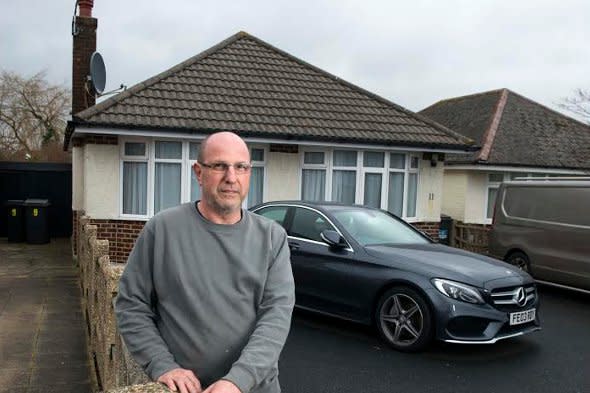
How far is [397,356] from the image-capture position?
569 centimetres

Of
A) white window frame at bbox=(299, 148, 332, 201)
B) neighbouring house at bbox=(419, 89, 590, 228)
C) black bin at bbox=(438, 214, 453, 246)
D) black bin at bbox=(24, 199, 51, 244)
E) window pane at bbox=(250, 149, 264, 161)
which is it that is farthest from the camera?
neighbouring house at bbox=(419, 89, 590, 228)

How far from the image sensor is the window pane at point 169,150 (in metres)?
11.2

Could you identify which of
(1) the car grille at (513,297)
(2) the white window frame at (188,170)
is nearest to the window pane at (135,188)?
(2) the white window frame at (188,170)

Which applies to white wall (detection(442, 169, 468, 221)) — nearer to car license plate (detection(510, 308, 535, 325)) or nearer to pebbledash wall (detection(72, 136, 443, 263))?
pebbledash wall (detection(72, 136, 443, 263))

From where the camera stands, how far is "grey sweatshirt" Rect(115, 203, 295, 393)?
6.90 feet

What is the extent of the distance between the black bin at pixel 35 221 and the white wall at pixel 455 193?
11517 millimetres

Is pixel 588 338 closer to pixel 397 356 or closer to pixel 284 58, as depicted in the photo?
pixel 397 356

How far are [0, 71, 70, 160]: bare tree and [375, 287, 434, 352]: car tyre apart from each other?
2996 cm

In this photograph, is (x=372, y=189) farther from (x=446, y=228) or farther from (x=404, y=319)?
(x=404, y=319)

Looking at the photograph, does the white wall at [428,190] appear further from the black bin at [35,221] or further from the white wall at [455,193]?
the black bin at [35,221]

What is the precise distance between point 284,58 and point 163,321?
13.2 m

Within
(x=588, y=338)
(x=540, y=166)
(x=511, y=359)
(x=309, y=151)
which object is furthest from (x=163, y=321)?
(x=540, y=166)

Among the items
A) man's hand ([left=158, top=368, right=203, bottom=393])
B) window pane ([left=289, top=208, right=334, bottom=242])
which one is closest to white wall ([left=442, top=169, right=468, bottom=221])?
window pane ([left=289, top=208, right=334, bottom=242])

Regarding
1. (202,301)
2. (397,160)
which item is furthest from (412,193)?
(202,301)
